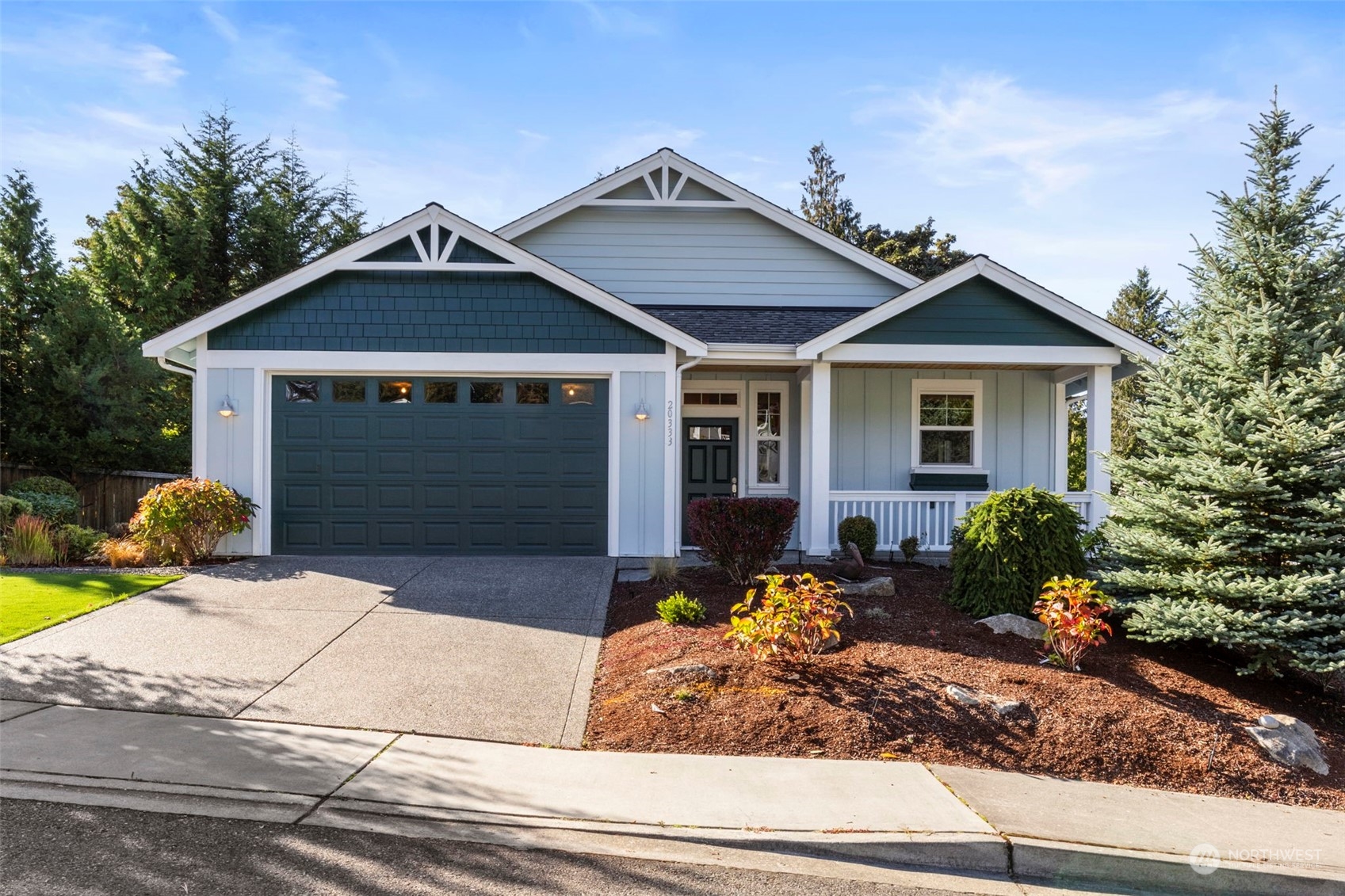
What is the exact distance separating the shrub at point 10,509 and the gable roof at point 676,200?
7.90 meters

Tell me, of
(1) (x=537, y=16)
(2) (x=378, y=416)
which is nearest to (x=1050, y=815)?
(2) (x=378, y=416)

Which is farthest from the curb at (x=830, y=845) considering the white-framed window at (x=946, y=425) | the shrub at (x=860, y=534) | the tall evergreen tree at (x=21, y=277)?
the tall evergreen tree at (x=21, y=277)

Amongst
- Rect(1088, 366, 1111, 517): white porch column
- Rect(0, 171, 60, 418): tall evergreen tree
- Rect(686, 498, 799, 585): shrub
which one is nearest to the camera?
Rect(686, 498, 799, 585): shrub

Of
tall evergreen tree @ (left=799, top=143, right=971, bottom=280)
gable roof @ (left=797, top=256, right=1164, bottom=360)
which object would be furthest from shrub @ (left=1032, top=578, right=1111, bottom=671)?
tall evergreen tree @ (left=799, top=143, right=971, bottom=280)

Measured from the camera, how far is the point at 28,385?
15664 mm

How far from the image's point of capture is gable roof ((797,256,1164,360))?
10.7 meters

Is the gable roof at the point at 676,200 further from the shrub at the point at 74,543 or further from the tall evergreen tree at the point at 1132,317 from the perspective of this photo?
the tall evergreen tree at the point at 1132,317

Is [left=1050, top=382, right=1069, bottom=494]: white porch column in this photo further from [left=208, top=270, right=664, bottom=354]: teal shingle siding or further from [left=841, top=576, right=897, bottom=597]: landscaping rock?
[left=208, top=270, right=664, bottom=354]: teal shingle siding

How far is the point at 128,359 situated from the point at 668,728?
645 inches

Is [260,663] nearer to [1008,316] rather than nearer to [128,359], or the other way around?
[1008,316]

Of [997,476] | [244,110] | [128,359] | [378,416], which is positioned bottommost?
[997,476]

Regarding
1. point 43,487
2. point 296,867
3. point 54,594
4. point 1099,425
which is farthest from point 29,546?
point 1099,425

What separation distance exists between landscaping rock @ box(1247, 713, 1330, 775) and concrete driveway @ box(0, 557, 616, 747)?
4.48 m

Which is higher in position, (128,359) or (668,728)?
(128,359)
